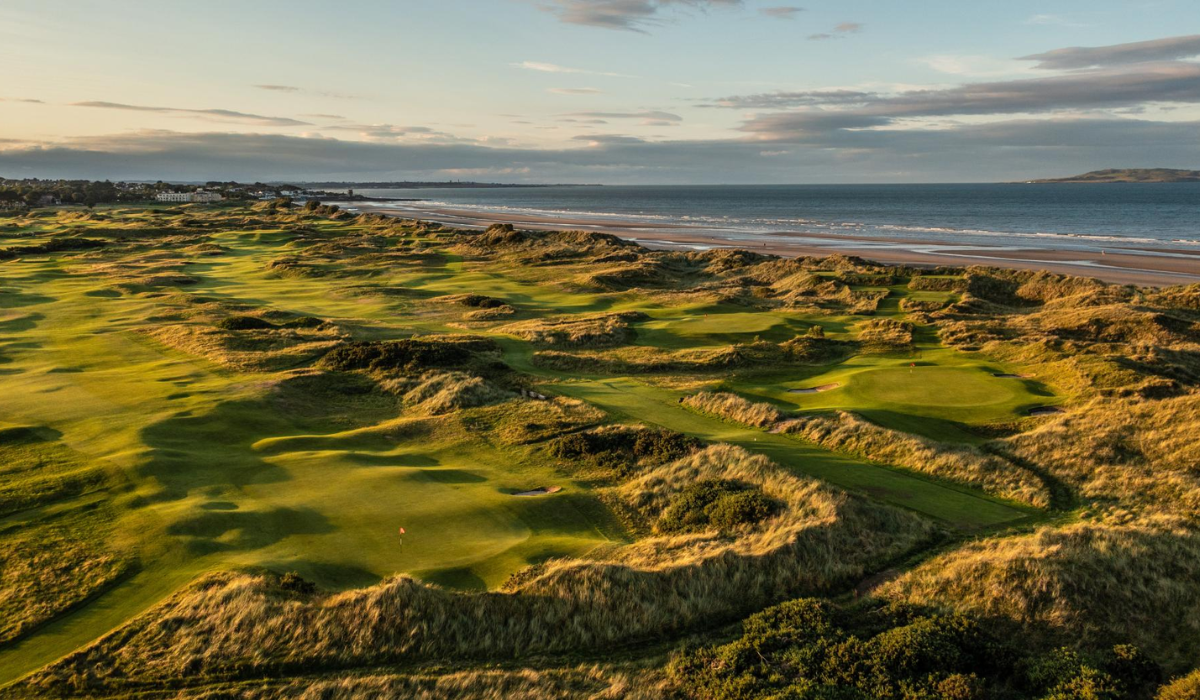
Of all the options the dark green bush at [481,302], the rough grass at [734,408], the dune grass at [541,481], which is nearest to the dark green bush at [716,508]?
the dune grass at [541,481]

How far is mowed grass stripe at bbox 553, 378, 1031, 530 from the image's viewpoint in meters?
17.2

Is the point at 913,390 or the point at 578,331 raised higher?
the point at 578,331

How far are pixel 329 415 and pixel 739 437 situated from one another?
1449 centimetres

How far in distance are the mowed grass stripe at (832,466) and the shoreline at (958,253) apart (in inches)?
2398

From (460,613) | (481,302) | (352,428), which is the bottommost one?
(352,428)

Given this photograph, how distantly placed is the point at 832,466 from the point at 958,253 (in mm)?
84898

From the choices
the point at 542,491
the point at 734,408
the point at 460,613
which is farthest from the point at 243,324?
the point at 460,613

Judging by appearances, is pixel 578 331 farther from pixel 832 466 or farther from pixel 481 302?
pixel 832 466

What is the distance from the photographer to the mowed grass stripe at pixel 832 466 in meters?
17.2

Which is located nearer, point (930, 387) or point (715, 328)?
point (930, 387)

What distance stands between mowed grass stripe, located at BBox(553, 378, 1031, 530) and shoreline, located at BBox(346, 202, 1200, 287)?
60.9 metres

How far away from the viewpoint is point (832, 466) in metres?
19.6

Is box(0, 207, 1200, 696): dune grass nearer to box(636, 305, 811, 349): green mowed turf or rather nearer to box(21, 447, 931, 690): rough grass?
box(21, 447, 931, 690): rough grass

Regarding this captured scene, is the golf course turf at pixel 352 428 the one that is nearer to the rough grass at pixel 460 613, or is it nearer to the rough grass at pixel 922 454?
the rough grass at pixel 922 454
